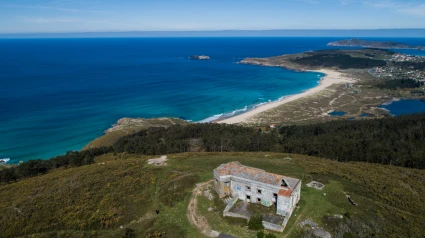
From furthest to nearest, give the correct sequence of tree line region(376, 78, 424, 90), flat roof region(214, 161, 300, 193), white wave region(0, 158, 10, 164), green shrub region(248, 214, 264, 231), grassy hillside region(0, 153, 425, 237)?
tree line region(376, 78, 424, 90)
white wave region(0, 158, 10, 164)
flat roof region(214, 161, 300, 193)
grassy hillside region(0, 153, 425, 237)
green shrub region(248, 214, 264, 231)

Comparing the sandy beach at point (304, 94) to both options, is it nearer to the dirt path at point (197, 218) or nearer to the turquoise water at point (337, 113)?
the turquoise water at point (337, 113)

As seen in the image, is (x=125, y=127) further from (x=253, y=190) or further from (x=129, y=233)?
(x=253, y=190)

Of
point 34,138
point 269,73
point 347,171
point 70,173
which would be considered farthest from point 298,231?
point 269,73

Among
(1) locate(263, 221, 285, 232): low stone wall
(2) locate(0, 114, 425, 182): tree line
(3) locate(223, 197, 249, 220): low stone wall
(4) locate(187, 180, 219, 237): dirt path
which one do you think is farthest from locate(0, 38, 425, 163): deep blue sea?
(1) locate(263, 221, 285, 232): low stone wall

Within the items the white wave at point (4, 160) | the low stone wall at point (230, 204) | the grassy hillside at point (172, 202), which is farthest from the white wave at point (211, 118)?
the low stone wall at point (230, 204)

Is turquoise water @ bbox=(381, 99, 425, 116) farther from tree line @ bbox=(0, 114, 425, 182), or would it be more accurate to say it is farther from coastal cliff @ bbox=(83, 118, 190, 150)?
coastal cliff @ bbox=(83, 118, 190, 150)

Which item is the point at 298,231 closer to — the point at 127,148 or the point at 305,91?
the point at 127,148

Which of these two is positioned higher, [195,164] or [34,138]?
[195,164]
